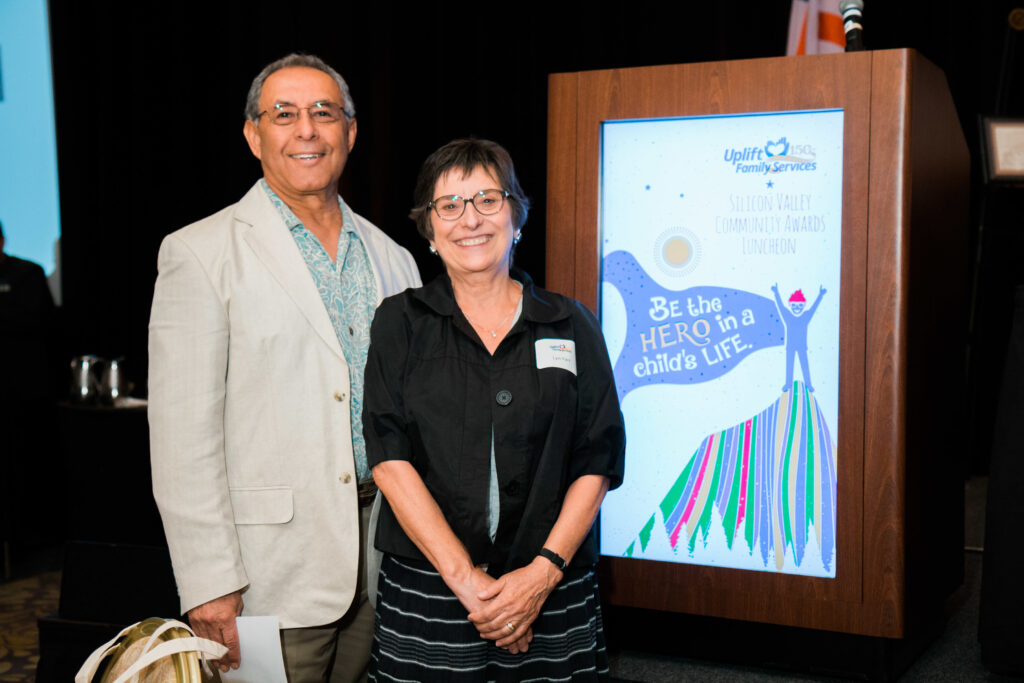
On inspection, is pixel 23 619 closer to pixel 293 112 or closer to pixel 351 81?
pixel 293 112

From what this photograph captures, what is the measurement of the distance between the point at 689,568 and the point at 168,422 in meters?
1.47

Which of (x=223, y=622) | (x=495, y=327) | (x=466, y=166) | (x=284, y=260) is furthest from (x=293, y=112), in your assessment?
(x=223, y=622)

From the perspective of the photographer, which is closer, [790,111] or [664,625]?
[790,111]

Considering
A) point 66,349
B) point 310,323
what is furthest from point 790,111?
point 66,349

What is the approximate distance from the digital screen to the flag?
6.51 feet

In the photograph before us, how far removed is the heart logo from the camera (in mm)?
2342

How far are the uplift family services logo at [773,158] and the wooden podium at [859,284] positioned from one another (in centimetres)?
9

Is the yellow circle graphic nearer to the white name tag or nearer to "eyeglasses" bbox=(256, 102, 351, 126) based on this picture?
the white name tag

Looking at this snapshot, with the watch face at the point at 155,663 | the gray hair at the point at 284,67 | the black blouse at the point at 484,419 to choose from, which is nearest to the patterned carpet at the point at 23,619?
the watch face at the point at 155,663

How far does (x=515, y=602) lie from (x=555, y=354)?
47 centimetres

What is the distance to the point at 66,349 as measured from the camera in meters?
5.12

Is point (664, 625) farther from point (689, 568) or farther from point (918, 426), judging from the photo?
point (918, 426)

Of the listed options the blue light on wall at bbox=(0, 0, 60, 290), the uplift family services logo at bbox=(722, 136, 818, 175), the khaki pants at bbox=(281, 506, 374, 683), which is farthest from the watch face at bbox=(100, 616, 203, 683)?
the blue light on wall at bbox=(0, 0, 60, 290)

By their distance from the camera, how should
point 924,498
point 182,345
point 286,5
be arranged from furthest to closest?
point 286,5 → point 924,498 → point 182,345
